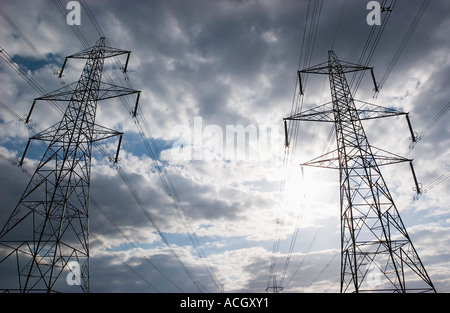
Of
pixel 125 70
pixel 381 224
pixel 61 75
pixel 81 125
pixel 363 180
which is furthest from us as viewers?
pixel 125 70

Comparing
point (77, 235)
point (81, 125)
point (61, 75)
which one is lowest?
point (77, 235)

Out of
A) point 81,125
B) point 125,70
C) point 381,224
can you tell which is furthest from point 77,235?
point 381,224
